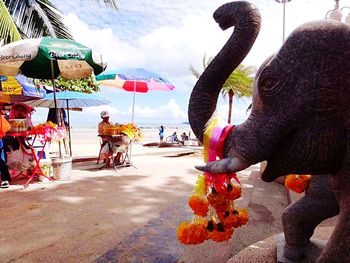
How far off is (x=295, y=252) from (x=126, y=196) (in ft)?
13.0

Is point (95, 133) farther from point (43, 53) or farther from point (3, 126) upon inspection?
point (43, 53)

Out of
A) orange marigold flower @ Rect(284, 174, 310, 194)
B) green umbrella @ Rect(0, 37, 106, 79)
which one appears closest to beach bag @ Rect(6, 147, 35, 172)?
green umbrella @ Rect(0, 37, 106, 79)

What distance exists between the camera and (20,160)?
677 cm

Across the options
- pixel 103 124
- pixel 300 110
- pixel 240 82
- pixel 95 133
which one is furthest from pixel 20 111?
pixel 95 133

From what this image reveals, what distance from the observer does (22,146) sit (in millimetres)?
6566

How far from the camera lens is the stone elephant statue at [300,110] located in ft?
3.89

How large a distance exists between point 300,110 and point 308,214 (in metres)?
0.93

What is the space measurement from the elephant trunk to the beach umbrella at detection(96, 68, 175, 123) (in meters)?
7.18

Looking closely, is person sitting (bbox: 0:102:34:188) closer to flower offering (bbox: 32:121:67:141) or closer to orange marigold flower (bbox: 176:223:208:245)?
flower offering (bbox: 32:121:67:141)

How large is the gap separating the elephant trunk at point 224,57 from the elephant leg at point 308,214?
897 millimetres

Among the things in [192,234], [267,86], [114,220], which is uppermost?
[267,86]

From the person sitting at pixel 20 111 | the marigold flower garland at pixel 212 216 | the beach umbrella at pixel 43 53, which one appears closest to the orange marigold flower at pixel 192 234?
the marigold flower garland at pixel 212 216

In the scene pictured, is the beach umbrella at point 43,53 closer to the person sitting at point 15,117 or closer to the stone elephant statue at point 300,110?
the person sitting at point 15,117

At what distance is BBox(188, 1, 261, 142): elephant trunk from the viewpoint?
1.44m
